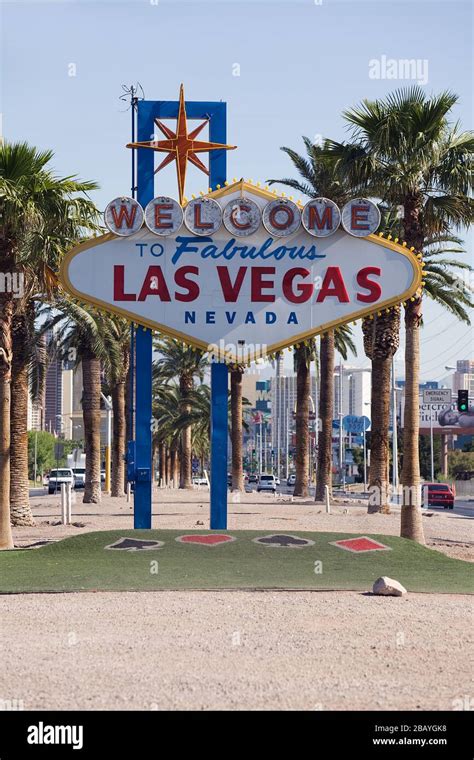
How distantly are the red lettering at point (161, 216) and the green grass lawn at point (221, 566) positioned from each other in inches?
247

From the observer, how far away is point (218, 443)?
2402cm

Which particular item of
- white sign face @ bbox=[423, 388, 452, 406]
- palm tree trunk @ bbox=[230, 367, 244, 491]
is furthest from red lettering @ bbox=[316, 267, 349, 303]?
white sign face @ bbox=[423, 388, 452, 406]

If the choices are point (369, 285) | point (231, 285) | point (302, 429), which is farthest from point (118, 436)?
point (369, 285)

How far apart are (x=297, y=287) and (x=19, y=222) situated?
586 cm

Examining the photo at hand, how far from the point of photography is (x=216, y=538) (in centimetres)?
2116

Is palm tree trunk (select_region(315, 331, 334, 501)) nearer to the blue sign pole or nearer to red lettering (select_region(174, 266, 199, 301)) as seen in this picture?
the blue sign pole

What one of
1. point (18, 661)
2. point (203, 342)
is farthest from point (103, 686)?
point (203, 342)

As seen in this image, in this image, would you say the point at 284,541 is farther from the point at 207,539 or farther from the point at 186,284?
the point at 186,284

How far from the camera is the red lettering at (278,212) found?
23.5 meters

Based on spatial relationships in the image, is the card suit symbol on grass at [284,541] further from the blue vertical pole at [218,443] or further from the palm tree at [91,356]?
the palm tree at [91,356]

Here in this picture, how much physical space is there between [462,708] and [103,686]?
320 centimetres

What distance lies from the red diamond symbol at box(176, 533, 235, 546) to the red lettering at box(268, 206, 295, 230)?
21.5 feet

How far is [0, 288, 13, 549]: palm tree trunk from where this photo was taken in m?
22.5
